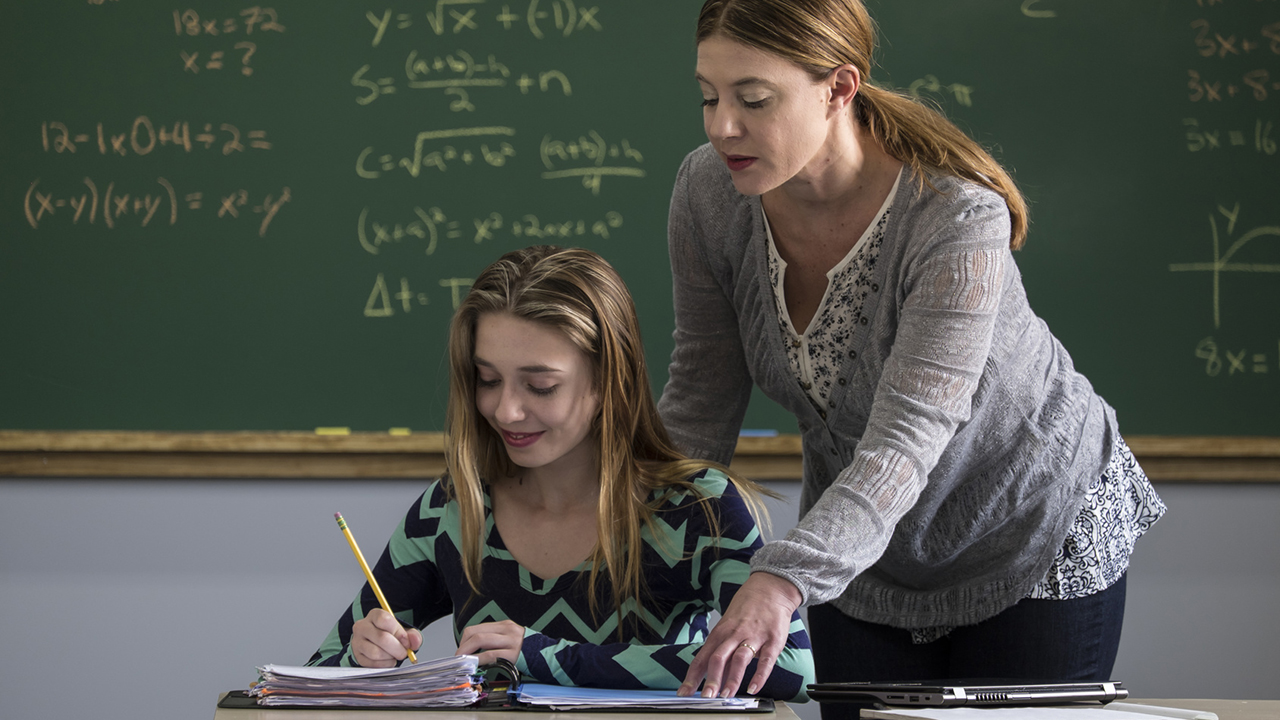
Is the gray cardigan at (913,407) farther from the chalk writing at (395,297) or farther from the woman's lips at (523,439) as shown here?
the chalk writing at (395,297)

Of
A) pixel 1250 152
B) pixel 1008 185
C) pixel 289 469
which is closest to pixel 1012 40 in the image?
pixel 1250 152

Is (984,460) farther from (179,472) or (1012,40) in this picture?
(179,472)

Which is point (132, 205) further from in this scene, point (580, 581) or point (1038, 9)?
point (1038, 9)

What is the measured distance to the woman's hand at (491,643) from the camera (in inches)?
45.7

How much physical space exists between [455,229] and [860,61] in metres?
1.43

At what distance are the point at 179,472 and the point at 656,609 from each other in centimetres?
150

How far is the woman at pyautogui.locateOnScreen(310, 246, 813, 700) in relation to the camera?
1.41 m

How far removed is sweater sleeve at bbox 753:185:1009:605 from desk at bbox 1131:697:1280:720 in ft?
1.09

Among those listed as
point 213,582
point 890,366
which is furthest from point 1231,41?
point 213,582

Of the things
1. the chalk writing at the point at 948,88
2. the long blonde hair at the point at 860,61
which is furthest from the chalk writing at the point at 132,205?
the long blonde hair at the point at 860,61

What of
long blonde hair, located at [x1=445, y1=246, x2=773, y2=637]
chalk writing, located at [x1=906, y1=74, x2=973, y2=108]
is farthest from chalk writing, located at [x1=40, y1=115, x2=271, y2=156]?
chalk writing, located at [x1=906, y1=74, x2=973, y2=108]

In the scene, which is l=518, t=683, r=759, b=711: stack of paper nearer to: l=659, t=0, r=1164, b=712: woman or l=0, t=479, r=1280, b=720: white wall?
l=659, t=0, r=1164, b=712: woman

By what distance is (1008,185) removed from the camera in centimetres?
129

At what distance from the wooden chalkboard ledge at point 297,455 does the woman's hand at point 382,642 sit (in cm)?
126
